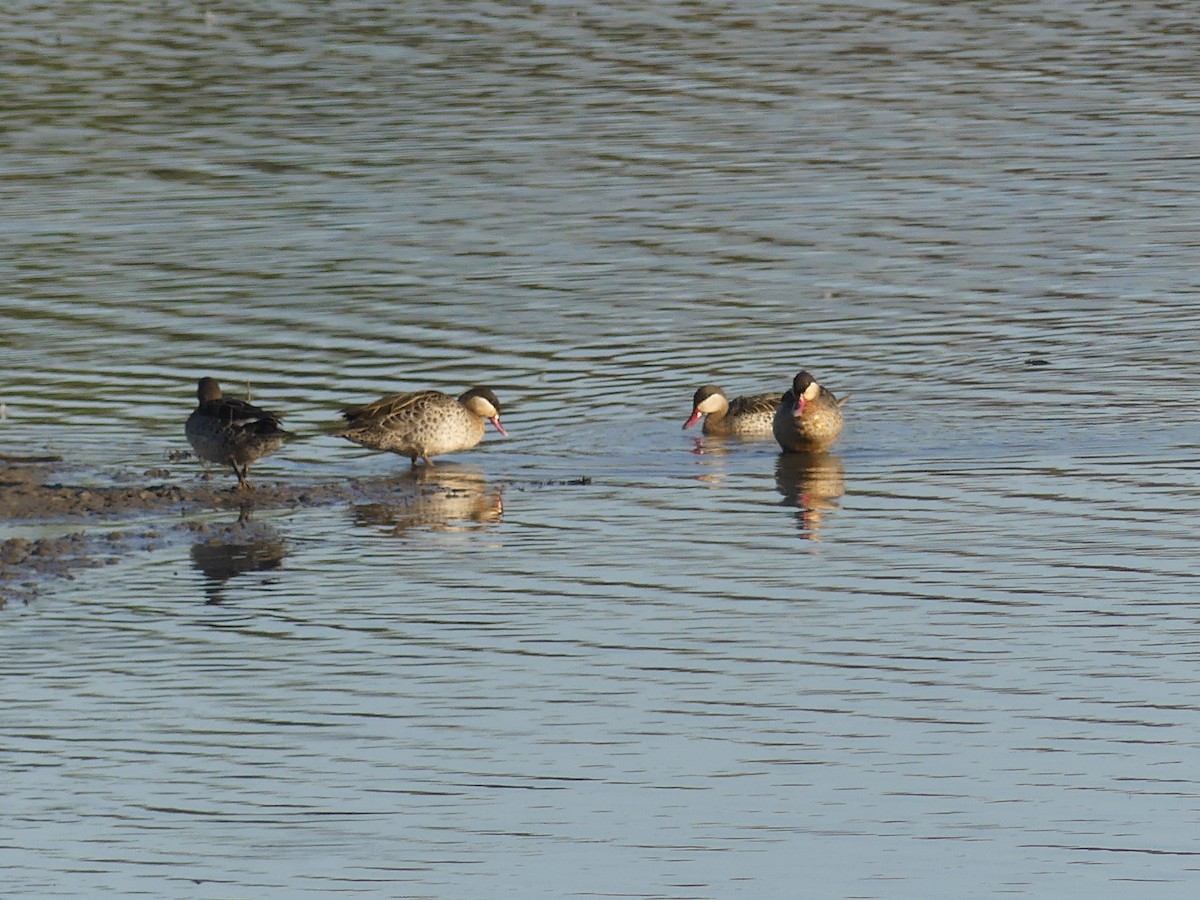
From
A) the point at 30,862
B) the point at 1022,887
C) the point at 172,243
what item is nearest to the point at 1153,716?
the point at 1022,887

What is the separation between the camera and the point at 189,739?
11602 millimetres

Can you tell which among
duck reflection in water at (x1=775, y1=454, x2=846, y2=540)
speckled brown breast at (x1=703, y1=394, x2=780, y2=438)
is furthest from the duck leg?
speckled brown breast at (x1=703, y1=394, x2=780, y2=438)

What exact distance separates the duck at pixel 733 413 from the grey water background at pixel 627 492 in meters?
0.30

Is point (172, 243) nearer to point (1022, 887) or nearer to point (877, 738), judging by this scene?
point (877, 738)

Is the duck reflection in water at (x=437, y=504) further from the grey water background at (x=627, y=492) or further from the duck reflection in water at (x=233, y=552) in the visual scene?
the duck reflection in water at (x=233, y=552)

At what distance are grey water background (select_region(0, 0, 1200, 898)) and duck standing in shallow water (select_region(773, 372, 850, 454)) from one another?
207mm

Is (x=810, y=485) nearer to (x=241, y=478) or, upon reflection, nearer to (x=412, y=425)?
(x=412, y=425)

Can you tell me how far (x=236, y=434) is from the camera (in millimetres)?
17094

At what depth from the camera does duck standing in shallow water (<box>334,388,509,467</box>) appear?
18109 mm

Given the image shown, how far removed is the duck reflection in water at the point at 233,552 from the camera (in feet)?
49.1

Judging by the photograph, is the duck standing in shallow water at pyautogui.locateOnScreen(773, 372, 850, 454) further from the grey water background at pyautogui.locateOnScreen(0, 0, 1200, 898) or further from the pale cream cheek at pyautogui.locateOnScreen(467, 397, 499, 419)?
the pale cream cheek at pyautogui.locateOnScreen(467, 397, 499, 419)

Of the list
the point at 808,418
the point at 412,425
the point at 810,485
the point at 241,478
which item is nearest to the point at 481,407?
the point at 412,425

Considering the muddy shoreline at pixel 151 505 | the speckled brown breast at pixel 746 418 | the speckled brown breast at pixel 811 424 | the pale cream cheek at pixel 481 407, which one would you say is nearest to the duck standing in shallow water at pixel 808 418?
the speckled brown breast at pixel 811 424

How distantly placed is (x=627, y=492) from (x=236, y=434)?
8.90 feet
